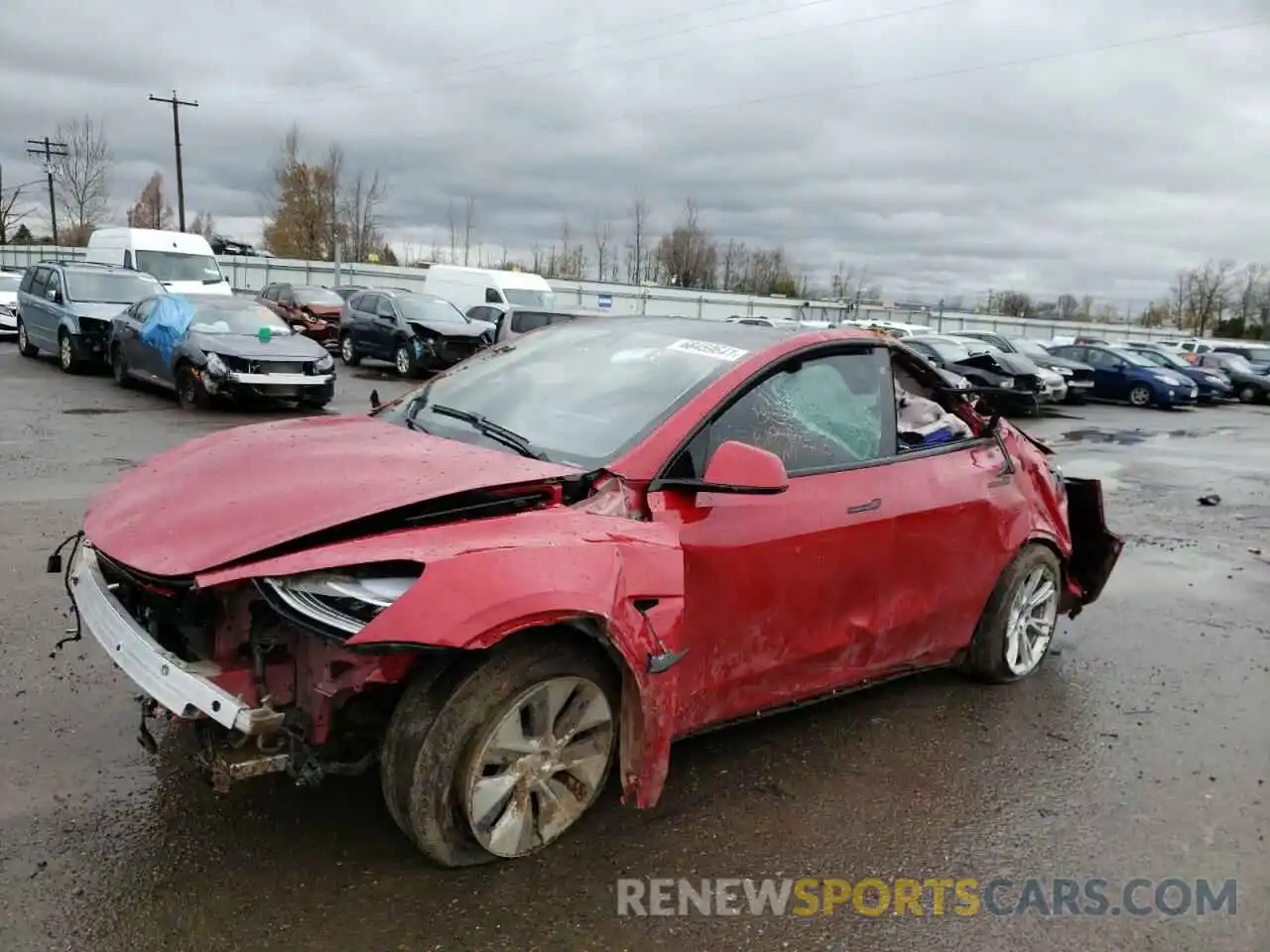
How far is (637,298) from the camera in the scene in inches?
2100

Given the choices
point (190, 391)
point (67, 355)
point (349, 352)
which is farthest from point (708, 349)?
point (349, 352)

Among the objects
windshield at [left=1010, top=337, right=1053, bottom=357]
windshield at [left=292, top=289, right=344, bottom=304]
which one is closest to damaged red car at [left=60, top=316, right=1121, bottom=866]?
windshield at [left=1010, top=337, right=1053, bottom=357]

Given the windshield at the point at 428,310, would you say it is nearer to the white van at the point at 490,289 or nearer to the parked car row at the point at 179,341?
the parked car row at the point at 179,341

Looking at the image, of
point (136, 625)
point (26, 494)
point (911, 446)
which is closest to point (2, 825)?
point (136, 625)

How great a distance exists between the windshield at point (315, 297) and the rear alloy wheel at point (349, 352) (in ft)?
17.8

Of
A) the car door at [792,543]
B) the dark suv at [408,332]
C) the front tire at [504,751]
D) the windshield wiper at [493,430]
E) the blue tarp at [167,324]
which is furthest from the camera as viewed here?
the dark suv at [408,332]

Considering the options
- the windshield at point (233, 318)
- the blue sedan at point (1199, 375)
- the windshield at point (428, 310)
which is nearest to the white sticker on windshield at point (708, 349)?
the windshield at point (233, 318)

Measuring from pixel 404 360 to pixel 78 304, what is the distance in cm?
586

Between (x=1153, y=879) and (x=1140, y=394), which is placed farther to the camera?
(x=1140, y=394)

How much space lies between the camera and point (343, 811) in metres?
3.27

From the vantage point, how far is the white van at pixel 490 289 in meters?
27.6

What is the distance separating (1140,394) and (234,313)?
21.4 metres

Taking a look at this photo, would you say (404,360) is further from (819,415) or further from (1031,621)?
(819,415)

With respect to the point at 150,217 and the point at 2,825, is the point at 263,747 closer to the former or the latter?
the point at 2,825
